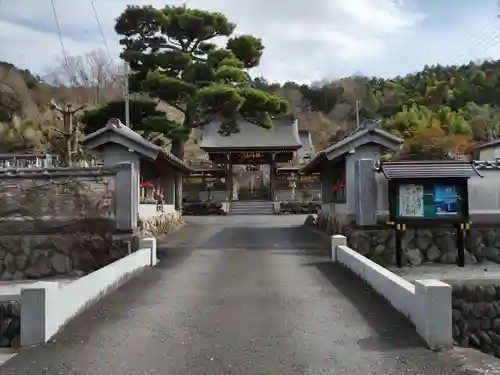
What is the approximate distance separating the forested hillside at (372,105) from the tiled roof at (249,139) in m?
7.68

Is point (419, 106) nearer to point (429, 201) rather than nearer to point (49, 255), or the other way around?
point (429, 201)

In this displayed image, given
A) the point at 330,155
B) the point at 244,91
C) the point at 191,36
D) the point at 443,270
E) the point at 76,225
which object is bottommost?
the point at 443,270

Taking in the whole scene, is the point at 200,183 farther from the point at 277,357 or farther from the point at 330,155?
the point at 277,357

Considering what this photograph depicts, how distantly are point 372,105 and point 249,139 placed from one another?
2636cm

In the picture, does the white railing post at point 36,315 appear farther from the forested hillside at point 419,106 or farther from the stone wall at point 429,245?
the forested hillside at point 419,106

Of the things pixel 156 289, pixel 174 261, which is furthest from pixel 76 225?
pixel 156 289

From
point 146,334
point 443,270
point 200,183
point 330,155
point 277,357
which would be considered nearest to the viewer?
point 277,357

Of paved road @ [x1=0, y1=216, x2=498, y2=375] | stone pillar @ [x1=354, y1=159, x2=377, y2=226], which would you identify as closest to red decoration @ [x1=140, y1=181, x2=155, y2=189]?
paved road @ [x1=0, y1=216, x2=498, y2=375]

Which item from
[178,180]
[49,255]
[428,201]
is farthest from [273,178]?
[49,255]

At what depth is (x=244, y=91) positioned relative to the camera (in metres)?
28.4

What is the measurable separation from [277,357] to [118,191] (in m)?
9.73

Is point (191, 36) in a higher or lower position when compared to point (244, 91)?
higher

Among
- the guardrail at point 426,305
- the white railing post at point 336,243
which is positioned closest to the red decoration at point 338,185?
the white railing post at point 336,243

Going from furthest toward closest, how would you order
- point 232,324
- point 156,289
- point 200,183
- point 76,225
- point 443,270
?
point 200,183, point 76,225, point 443,270, point 156,289, point 232,324
